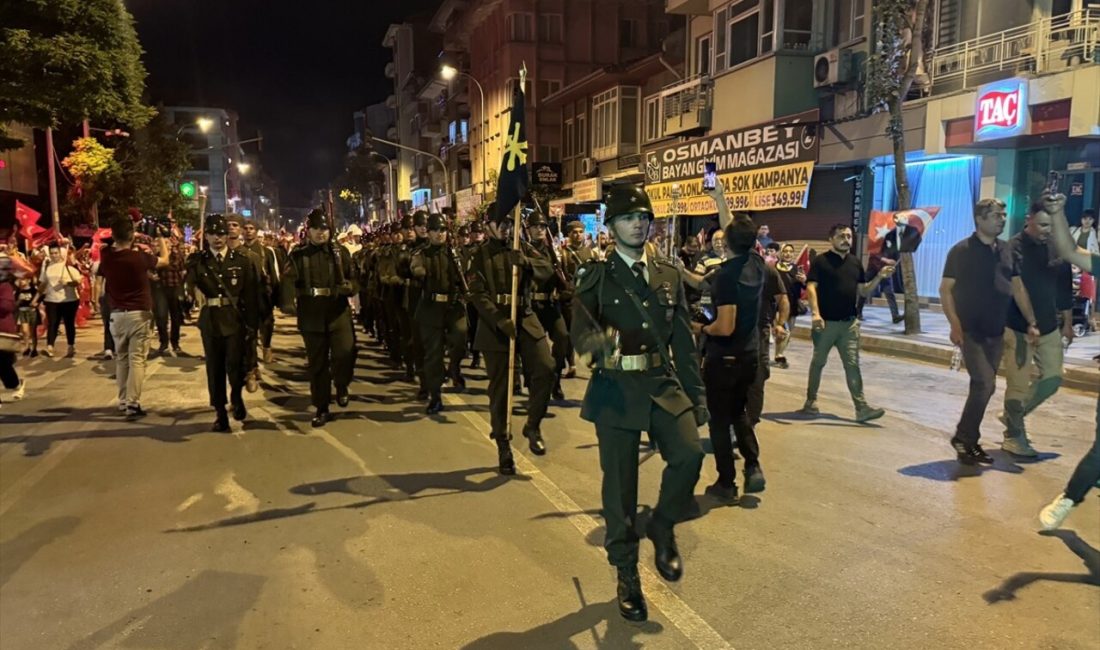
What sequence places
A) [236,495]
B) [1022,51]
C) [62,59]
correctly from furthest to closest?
[1022,51] < [62,59] < [236,495]

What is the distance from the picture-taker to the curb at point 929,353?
9.92 metres

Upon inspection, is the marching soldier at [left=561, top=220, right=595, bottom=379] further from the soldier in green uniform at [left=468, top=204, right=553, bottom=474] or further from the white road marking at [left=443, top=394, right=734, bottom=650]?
the white road marking at [left=443, top=394, right=734, bottom=650]

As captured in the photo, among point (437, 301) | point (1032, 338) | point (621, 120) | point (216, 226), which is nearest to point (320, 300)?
point (437, 301)

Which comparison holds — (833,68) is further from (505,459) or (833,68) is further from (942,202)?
(505,459)

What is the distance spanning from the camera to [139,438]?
7477mm

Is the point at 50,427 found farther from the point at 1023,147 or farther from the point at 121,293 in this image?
the point at 1023,147

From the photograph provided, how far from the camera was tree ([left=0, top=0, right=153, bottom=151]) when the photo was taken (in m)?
10.2

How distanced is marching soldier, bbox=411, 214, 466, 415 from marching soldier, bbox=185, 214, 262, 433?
179cm

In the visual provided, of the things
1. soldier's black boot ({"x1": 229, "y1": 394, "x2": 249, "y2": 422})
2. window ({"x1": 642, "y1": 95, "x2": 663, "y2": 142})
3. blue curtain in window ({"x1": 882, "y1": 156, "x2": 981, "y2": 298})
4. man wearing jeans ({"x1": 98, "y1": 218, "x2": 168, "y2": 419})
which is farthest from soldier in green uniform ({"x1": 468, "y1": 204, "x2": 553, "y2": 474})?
window ({"x1": 642, "y1": 95, "x2": 663, "y2": 142})

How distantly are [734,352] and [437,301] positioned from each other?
4009 millimetres

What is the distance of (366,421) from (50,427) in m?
3.21

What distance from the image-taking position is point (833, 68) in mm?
19281

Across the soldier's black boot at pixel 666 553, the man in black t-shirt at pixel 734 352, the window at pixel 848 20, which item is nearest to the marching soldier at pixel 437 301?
the man in black t-shirt at pixel 734 352

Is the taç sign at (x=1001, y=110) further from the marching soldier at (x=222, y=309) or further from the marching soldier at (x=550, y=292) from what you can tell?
the marching soldier at (x=222, y=309)
